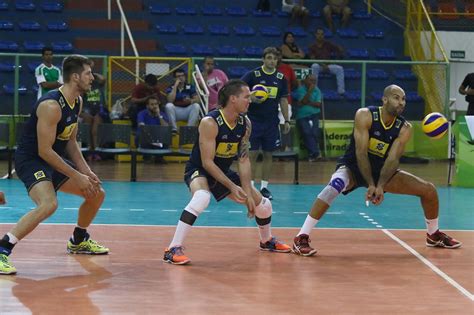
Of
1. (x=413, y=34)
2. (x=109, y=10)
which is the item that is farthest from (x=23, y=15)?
(x=413, y=34)

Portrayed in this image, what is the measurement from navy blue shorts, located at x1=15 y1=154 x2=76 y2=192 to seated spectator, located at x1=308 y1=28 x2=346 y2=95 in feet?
41.4


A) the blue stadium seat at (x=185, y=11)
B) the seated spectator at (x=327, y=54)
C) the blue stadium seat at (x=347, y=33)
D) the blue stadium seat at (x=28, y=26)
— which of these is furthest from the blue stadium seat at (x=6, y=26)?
the blue stadium seat at (x=347, y=33)

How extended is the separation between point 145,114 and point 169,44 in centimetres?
502

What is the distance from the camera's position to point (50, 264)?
27.3 ft

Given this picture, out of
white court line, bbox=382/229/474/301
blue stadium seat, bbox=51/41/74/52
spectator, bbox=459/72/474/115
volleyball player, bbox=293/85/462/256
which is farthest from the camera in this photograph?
blue stadium seat, bbox=51/41/74/52

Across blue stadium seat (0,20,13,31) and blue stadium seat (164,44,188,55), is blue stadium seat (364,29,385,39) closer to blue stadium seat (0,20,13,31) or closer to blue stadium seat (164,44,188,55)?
blue stadium seat (164,44,188,55)

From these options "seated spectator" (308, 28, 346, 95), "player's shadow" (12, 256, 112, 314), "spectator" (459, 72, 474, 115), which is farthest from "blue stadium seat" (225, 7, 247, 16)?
"player's shadow" (12, 256, 112, 314)

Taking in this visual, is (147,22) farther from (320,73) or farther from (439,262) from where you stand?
(439,262)

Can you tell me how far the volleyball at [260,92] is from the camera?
1309cm

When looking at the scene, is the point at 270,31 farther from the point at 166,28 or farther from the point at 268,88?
the point at 268,88

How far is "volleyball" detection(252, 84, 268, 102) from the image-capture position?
1309cm

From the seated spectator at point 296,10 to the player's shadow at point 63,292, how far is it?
15378 mm

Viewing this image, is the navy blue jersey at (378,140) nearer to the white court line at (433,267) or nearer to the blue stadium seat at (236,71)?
the white court line at (433,267)

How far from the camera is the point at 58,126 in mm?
8250
